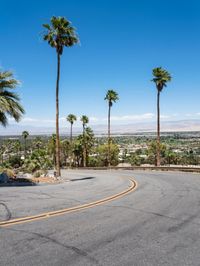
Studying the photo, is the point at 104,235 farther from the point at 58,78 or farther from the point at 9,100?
the point at 58,78

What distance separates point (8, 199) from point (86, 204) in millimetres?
3332

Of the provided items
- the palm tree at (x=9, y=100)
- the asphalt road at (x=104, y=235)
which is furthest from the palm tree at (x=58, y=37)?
the asphalt road at (x=104, y=235)

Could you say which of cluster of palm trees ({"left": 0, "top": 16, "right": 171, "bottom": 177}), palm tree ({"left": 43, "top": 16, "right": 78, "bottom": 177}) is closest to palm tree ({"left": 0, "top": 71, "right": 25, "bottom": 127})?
cluster of palm trees ({"left": 0, "top": 16, "right": 171, "bottom": 177})

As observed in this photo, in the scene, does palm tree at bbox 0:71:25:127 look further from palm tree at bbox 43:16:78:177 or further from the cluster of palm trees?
palm tree at bbox 43:16:78:177

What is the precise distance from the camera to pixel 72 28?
110ft

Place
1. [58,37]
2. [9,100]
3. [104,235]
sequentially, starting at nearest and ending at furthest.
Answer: [104,235], [9,100], [58,37]

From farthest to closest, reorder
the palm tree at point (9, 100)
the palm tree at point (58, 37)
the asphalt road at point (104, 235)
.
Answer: the palm tree at point (58, 37) < the palm tree at point (9, 100) < the asphalt road at point (104, 235)

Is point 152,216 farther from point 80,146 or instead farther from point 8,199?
point 80,146

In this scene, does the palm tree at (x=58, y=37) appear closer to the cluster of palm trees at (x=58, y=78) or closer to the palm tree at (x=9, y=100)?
the cluster of palm trees at (x=58, y=78)

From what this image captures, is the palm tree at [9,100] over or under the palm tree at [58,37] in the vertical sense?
under

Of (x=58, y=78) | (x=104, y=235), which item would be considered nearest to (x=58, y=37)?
(x=58, y=78)

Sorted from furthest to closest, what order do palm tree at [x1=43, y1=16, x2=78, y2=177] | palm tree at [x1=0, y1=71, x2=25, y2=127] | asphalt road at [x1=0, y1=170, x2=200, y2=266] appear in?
palm tree at [x1=43, y1=16, x2=78, y2=177] → palm tree at [x1=0, y1=71, x2=25, y2=127] → asphalt road at [x1=0, y1=170, x2=200, y2=266]

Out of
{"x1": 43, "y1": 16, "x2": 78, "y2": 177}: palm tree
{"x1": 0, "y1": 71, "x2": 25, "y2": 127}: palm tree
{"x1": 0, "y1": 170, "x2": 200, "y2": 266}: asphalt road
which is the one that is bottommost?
{"x1": 0, "y1": 170, "x2": 200, "y2": 266}: asphalt road

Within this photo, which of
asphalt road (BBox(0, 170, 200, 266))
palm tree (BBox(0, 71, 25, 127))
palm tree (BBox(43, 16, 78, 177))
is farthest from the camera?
palm tree (BBox(43, 16, 78, 177))
